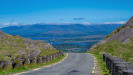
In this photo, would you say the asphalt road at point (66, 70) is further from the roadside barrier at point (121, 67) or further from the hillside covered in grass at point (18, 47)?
the hillside covered in grass at point (18, 47)

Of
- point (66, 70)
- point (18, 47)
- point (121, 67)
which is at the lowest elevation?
point (66, 70)

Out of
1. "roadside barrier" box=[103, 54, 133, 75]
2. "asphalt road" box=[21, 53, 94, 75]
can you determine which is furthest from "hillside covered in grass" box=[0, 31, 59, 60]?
"roadside barrier" box=[103, 54, 133, 75]

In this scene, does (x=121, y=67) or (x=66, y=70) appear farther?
(x=66, y=70)

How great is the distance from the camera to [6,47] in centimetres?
2878

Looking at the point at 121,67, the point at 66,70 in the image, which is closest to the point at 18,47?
the point at 66,70

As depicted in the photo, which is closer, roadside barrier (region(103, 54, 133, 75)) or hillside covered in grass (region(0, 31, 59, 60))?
roadside barrier (region(103, 54, 133, 75))

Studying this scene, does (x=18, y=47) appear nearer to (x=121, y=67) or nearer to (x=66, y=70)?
(x=66, y=70)

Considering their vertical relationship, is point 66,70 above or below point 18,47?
below

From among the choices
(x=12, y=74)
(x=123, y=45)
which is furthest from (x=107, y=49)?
(x=12, y=74)

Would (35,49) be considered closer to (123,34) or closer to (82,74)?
(82,74)

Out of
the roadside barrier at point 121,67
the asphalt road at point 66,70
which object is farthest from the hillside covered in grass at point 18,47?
the roadside barrier at point 121,67

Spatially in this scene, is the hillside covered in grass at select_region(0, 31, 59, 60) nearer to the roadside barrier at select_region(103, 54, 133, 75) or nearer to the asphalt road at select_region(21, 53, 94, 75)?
the asphalt road at select_region(21, 53, 94, 75)

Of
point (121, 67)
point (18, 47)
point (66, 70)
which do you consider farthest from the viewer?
point (18, 47)

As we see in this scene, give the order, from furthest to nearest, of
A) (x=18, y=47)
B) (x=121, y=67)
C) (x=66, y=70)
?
(x=18, y=47) → (x=66, y=70) → (x=121, y=67)
